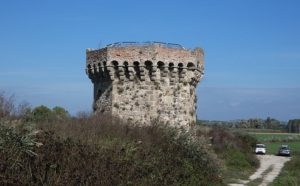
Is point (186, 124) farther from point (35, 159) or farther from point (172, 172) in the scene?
point (35, 159)

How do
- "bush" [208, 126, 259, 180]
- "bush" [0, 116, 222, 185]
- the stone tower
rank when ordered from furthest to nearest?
1. "bush" [208, 126, 259, 180]
2. the stone tower
3. "bush" [0, 116, 222, 185]

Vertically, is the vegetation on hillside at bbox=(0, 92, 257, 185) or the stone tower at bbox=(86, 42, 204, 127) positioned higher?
the stone tower at bbox=(86, 42, 204, 127)

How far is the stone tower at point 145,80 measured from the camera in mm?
23172

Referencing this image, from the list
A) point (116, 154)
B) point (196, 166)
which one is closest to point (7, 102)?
point (116, 154)

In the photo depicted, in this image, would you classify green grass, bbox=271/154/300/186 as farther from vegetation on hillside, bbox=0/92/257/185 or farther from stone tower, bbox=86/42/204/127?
stone tower, bbox=86/42/204/127

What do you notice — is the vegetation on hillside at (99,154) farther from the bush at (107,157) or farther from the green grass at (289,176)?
the green grass at (289,176)

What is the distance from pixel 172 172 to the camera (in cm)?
1844

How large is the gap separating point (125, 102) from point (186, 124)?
337cm

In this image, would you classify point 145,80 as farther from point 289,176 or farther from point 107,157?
point 289,176

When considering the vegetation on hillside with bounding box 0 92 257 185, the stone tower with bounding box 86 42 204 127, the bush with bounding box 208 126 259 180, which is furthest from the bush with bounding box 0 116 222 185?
the bush with bounding box 208 126 259 180

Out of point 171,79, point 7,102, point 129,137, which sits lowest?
point 129,137

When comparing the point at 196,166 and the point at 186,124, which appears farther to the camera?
the point at 186,124

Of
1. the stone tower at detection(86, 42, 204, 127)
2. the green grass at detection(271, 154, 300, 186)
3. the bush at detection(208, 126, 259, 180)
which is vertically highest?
the stone tower at detection(86, 42, 204, 127)

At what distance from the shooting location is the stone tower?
23172 millimetres
